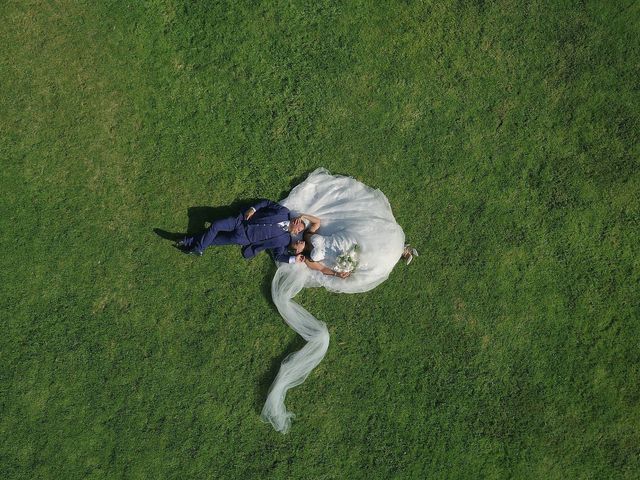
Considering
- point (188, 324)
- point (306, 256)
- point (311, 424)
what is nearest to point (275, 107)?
point (306, 256)

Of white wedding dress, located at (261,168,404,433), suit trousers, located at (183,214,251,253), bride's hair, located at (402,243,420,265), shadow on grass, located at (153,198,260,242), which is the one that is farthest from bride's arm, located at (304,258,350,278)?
shadow on grass, located at (153,198,260,242)

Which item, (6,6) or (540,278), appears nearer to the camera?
(6,6)

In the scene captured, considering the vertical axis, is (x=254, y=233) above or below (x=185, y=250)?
above

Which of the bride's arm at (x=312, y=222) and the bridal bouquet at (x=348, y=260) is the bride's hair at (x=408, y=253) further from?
the bride's arm at (x=312, y=222)

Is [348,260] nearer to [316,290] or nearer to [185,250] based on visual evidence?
[316,290]

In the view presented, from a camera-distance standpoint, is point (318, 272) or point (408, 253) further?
point (408, 253)

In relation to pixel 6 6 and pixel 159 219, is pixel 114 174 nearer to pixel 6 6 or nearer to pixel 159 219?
pixel 159 219

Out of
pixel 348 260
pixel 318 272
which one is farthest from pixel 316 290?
pixel 348 260
